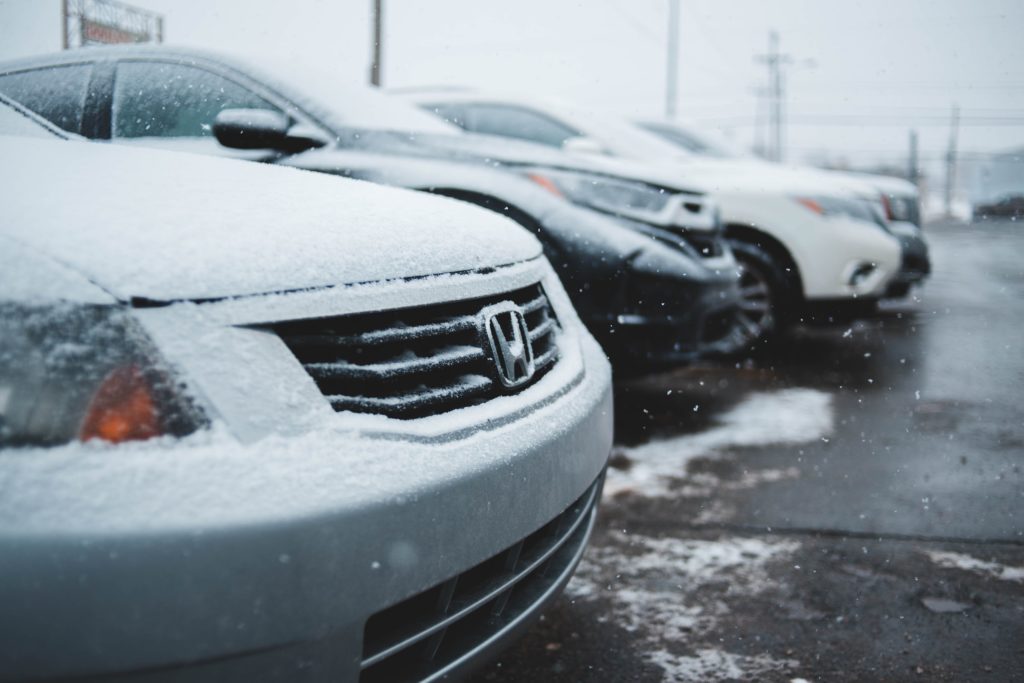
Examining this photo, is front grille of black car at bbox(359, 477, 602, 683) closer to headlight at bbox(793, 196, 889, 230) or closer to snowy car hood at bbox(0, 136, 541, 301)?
snowy car hood at bbox(0, 136, 541, 301)

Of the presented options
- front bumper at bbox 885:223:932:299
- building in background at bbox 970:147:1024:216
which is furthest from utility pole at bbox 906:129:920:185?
front bumper at bbox 885:223:932:299

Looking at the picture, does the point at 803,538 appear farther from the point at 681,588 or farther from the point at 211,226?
the point at 211,226

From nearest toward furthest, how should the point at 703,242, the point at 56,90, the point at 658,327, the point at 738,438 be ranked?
the point at 56,90 → the point at 658,327 → the point at 738,438 → the point at 703,242

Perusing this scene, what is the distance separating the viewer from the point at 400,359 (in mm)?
1460

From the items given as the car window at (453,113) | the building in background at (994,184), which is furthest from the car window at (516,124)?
the building in background at (994,184)

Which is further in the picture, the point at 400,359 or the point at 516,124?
the point at 516,124

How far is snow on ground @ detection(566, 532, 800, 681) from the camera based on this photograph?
2123mm

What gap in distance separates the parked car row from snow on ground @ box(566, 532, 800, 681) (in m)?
0.46

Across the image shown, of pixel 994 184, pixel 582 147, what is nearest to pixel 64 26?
pixel 582 147

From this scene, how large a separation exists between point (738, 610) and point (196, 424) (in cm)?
170

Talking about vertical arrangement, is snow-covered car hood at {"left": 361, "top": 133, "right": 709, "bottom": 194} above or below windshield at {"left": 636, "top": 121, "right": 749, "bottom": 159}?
below

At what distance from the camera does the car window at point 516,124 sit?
5.56 m

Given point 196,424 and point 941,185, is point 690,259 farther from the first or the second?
point 941,185

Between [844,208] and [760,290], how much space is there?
0.82 metres
